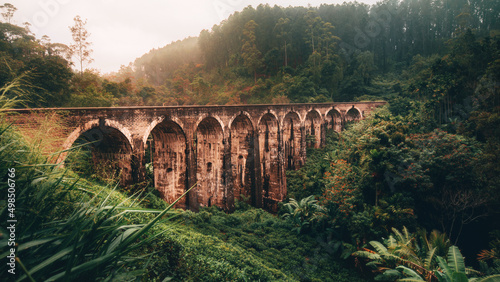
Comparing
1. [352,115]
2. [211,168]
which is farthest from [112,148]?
[352,115]

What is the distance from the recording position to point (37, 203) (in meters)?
1.70

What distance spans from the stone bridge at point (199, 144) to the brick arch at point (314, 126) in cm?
10

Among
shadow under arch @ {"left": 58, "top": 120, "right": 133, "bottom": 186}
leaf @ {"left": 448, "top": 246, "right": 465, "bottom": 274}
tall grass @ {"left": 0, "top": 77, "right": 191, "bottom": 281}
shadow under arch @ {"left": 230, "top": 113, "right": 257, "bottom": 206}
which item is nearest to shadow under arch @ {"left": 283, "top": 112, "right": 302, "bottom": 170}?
shadow under arch @ {"left": 230, "top": 113, "right": 257, "bottom": 206}

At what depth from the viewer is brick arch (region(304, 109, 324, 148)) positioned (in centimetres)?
2073

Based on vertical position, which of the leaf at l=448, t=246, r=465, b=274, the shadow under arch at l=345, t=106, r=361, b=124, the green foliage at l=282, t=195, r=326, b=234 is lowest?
the green foliage at l=282, t=195, r=326, b=234

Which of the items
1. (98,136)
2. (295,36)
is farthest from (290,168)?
(295,36)

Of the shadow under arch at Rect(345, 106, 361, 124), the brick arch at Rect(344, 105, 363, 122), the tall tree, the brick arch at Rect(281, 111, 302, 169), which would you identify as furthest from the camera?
the tall tree

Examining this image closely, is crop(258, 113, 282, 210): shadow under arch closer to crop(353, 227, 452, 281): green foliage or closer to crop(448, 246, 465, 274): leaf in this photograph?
crop(353, 227, 452, 281): green foliage

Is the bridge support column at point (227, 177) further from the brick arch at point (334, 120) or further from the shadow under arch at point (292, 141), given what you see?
the brick arch at point (334, 120)

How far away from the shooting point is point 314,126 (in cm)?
2139

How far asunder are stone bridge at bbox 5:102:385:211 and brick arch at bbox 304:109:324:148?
0.10m

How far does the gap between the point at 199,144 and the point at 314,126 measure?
468 inches

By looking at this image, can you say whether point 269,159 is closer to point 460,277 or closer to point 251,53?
point 460,277

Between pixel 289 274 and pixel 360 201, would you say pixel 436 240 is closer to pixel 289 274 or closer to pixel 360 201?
pixel 360 201
